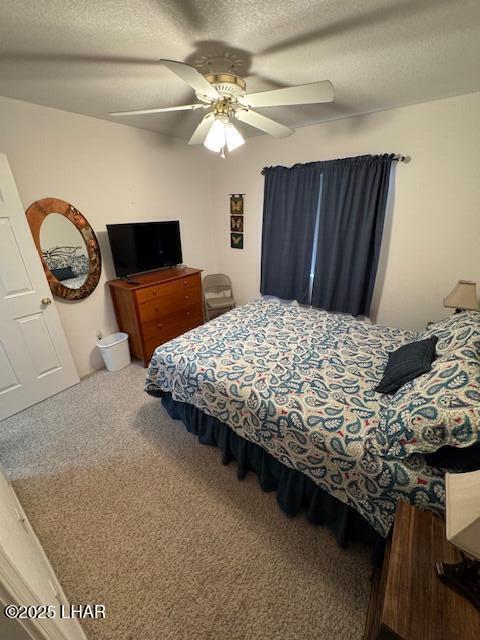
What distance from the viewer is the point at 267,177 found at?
2.98 meters

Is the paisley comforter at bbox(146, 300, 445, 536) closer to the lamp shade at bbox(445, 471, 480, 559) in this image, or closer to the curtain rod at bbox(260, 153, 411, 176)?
the lamp shade at bbox(445, 471, 480, 559)

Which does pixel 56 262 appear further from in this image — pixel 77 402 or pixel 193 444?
pixel 193 444

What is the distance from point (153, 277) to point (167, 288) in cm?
22

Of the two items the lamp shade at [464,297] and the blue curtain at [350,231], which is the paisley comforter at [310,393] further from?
the blue curtain at [350,231]

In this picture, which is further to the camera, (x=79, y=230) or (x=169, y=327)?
(x=169, y=327)

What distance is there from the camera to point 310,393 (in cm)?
145

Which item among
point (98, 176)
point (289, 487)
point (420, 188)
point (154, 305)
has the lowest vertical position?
point (289, 487)

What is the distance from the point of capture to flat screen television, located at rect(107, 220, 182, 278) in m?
2.61

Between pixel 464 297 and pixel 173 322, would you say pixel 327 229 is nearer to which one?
pixel 464 297

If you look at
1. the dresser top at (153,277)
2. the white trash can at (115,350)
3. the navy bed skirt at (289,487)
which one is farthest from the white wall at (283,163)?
the navy bed skirt at (289,487)

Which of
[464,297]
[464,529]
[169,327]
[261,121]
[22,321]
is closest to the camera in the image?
[464,529]

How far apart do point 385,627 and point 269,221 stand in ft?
10.3

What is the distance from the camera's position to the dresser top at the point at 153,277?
2624mm

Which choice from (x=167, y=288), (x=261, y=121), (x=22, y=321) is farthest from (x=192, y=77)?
(x=22, y=321)
